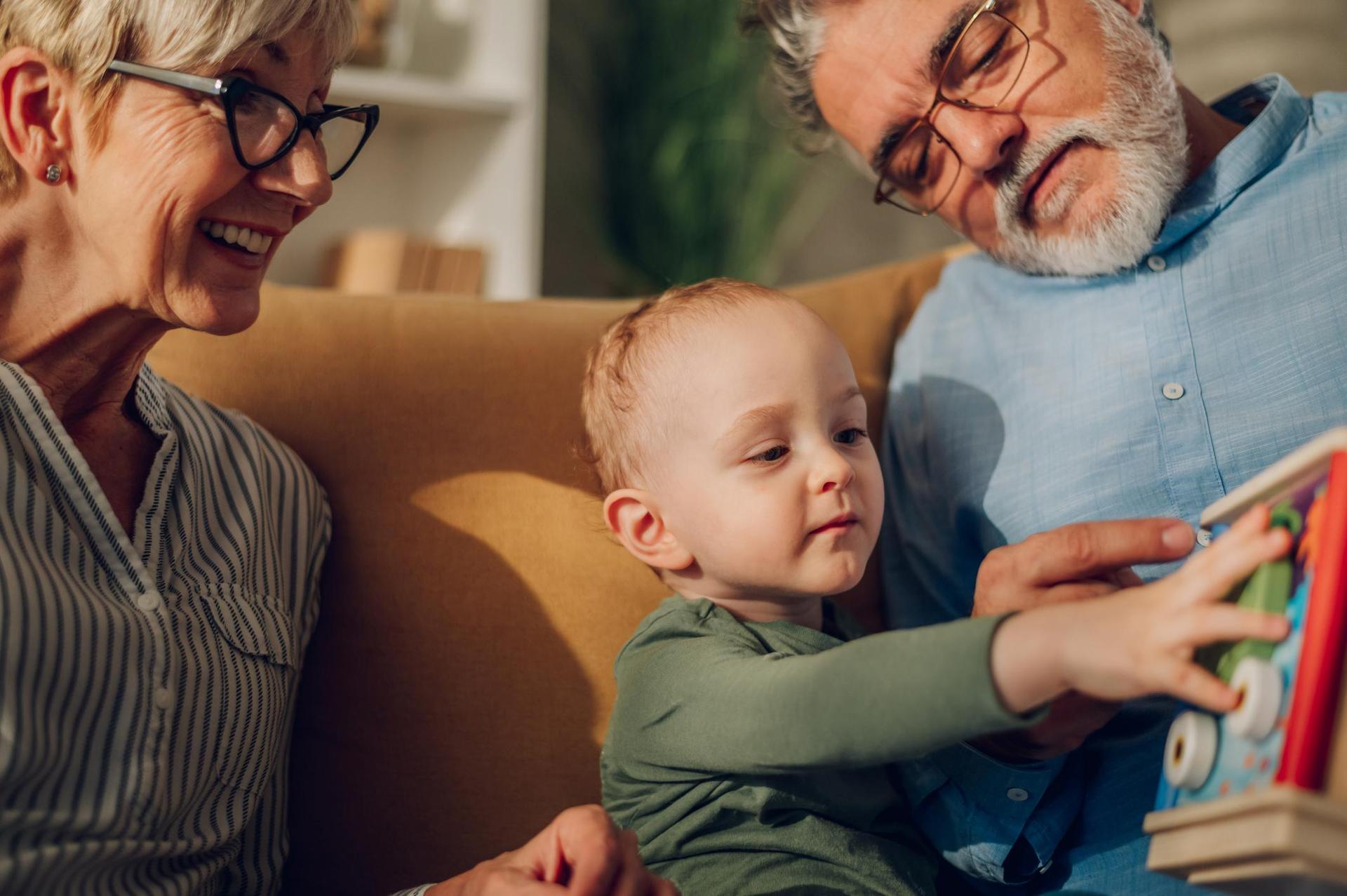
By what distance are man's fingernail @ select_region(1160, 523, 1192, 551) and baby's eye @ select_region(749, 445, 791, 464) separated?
0.35 meters

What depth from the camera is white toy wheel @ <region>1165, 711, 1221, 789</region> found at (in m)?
Answer: 0.76

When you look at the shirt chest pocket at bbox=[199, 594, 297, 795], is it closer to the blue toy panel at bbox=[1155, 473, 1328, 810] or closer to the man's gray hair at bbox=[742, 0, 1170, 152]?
the blue toy panel at bbox=[1155, 473, 1328, 810]

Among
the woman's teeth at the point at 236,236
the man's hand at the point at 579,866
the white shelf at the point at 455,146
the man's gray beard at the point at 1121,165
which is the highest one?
the white shelf at the point at 455,146

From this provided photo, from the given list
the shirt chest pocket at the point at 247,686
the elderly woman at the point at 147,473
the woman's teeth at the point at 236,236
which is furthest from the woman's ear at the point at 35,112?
the shirt chest pocket at the point at 247,686

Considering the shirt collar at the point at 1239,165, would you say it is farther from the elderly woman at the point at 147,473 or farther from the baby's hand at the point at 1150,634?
the elderly woman at the point at 147,473

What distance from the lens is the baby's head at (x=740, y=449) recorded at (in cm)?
108

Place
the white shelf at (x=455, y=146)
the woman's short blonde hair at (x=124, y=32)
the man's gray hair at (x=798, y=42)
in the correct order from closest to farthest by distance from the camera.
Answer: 1. the woman's short blonde hair at (x=124, y=32)
2. the man's gray hair at (x=798, y=42)
3. the white shelf at (x=455, y=146)

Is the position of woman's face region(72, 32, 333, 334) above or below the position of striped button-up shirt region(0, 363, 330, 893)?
above

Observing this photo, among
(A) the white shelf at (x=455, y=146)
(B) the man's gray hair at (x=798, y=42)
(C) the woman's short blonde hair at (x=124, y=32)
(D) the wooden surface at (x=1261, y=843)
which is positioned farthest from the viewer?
→ (A) the white shelf at (x=455, y=146)

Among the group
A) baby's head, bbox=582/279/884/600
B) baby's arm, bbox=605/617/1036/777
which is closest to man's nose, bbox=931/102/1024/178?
baby's head, bbox=582/279/884/600

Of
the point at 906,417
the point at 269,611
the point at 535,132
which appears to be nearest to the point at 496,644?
the point at 269,611

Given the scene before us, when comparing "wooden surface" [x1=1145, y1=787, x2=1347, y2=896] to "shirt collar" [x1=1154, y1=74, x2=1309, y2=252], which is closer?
"wooden surface" [x1=1145, y1=787, x2=1347, y2=896]

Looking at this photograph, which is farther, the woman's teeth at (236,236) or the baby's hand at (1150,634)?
the woman's teeth at (236,236)

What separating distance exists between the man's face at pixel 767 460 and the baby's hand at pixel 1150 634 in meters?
0.32
